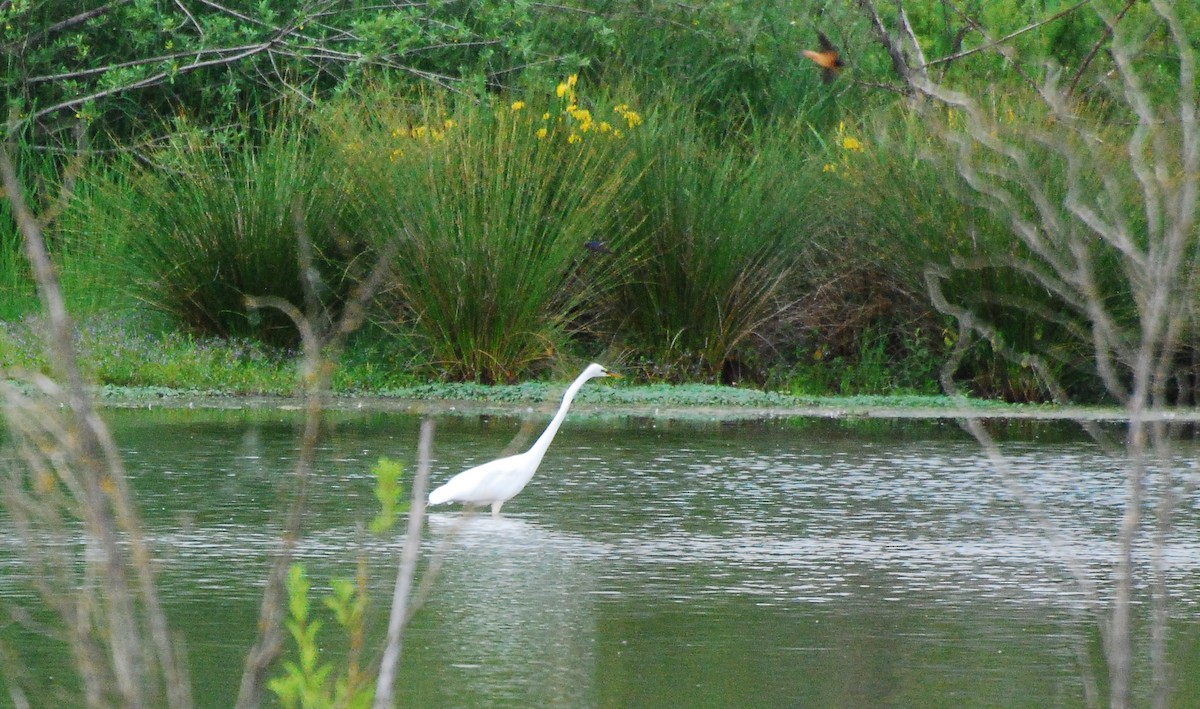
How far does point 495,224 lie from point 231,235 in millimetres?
1972

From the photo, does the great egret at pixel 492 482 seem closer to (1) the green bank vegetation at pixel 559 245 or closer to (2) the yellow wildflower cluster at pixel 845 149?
(1) the green bank vegetation at pixel 559 245

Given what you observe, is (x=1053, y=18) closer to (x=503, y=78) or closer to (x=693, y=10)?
(x=693, y=10)

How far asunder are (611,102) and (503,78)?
277cm

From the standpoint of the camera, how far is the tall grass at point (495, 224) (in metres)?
11.8

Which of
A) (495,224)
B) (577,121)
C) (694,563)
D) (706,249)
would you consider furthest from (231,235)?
(694,563)

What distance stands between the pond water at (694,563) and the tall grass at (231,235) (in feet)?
7.52

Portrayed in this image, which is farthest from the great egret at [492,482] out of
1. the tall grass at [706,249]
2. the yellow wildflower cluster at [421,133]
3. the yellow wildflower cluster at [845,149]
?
the yellow wildflower cluster at [845,149]

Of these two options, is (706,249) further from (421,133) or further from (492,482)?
(492,482)

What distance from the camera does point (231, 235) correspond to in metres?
12.4

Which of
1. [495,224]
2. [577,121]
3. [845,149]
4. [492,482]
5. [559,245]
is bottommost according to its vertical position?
[492,482]

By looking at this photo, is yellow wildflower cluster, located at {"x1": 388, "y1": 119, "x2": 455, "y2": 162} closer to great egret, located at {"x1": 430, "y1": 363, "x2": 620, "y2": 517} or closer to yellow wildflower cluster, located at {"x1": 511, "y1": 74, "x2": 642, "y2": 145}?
yellow wildflower cluster, located at {"x1": 511, "y1": 74, "x2": 642, "y2": 145}

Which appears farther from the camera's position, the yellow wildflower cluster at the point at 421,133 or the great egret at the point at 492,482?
the yellow wildflower cluster at the point at 421,133

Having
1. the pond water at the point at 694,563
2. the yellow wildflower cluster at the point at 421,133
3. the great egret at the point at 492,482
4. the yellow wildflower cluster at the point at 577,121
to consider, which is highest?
the yellow wildflower cluster at the point at 577,121

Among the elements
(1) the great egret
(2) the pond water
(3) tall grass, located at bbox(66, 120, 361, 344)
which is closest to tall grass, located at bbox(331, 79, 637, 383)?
(3) tall grass, located at bbox(66, 120, 361, 344)
